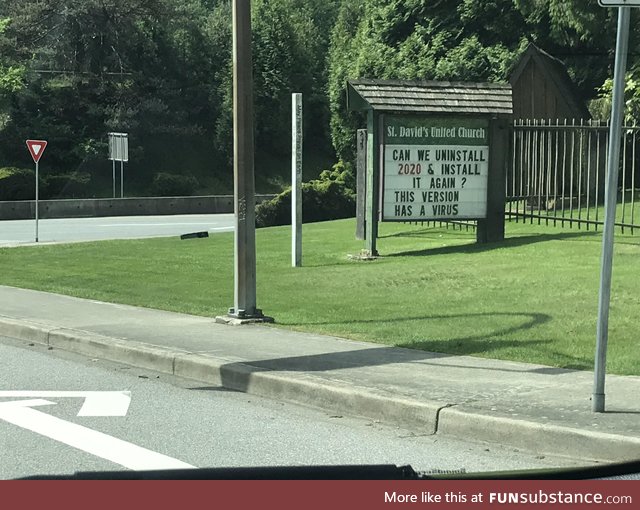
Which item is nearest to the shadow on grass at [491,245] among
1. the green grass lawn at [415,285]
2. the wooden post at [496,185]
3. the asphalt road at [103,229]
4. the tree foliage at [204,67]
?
the green grass lawn at [415,285]

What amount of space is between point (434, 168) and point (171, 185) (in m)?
32.9

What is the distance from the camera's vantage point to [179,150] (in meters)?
55.9

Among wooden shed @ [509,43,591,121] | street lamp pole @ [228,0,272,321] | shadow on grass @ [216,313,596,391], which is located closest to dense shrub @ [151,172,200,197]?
wooden shed @ [509,43,591,121]

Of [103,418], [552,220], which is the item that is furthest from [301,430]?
[552,220]

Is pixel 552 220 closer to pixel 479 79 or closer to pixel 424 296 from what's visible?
pixel 424 296

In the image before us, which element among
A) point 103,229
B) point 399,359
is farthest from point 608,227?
point 103,229

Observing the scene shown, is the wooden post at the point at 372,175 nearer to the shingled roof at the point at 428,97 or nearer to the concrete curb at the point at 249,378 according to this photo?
the shingled roof at the point at 428,97

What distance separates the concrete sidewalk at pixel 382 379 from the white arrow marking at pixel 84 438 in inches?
67.5

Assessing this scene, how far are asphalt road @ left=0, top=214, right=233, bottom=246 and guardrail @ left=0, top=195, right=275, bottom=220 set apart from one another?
4122 millimetres

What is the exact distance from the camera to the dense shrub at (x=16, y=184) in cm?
4284

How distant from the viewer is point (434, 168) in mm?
17406

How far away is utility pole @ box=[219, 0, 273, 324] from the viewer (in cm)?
1138

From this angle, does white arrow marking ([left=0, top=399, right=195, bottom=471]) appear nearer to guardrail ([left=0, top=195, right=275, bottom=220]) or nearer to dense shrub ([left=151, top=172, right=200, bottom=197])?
guardrail ([left=0, top=195, right=275, bottom=220])
